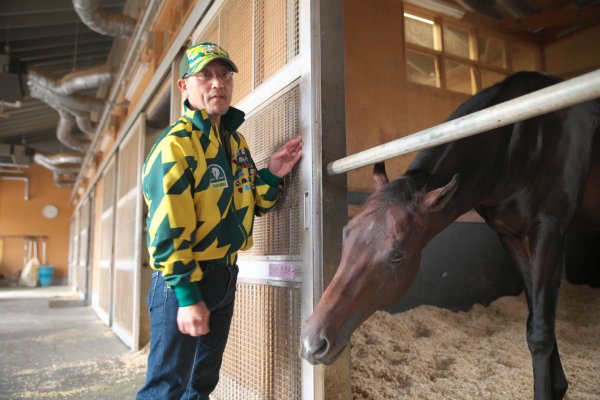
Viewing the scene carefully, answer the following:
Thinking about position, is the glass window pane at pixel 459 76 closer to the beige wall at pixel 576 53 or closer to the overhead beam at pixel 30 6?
the beige wall at pixel 576 53

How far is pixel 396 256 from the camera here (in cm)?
120

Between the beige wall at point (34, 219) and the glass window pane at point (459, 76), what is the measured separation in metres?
16.3

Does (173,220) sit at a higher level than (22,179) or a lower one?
lower

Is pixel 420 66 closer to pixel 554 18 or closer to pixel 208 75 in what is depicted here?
pixel 554 18

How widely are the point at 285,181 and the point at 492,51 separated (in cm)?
486

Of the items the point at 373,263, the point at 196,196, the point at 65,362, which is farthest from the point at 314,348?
the point at 65,362

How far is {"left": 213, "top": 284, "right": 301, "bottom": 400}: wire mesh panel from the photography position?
1498mm

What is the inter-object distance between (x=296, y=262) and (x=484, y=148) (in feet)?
2.68

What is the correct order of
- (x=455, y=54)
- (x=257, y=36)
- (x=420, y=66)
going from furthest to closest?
(x=455, y=54), (x=420, y=66), (x=257, y=36)

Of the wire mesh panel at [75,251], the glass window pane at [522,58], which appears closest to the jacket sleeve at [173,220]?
the glass window pane at [522,58]

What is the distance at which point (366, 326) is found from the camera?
100 inches

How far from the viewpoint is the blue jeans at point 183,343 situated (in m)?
1.22

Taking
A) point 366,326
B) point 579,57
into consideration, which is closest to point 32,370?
point 366,326

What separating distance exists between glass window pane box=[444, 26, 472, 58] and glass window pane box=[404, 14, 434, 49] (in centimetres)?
27
